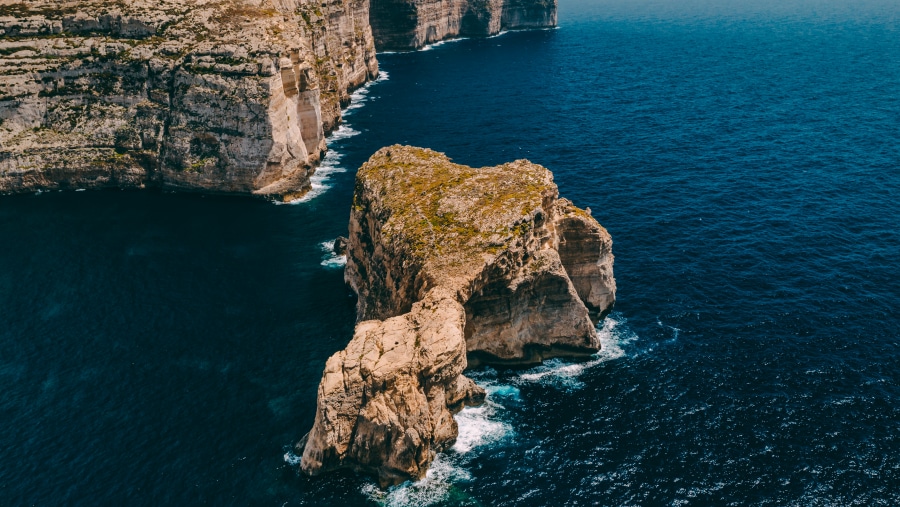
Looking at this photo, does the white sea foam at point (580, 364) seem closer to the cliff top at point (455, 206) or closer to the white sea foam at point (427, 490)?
the cliff top at point (455, 206)

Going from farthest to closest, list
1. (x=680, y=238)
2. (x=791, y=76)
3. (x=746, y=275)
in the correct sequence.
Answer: (x=791, y=76)
(x=680, y=238)
(x=746, y=275)

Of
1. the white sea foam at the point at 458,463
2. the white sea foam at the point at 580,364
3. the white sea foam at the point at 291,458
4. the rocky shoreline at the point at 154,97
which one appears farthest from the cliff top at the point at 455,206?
the rocky shoreline at the point at 154,97

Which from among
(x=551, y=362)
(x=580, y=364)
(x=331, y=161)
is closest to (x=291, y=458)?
(x=551, y=362)

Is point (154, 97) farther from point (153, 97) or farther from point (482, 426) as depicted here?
point (482, 426)

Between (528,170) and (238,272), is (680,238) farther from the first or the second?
(238,272)

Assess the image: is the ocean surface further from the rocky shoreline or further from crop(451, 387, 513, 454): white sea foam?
the rocky shoreline

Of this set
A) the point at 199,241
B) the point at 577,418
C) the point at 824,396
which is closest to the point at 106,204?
the point at 199,241
